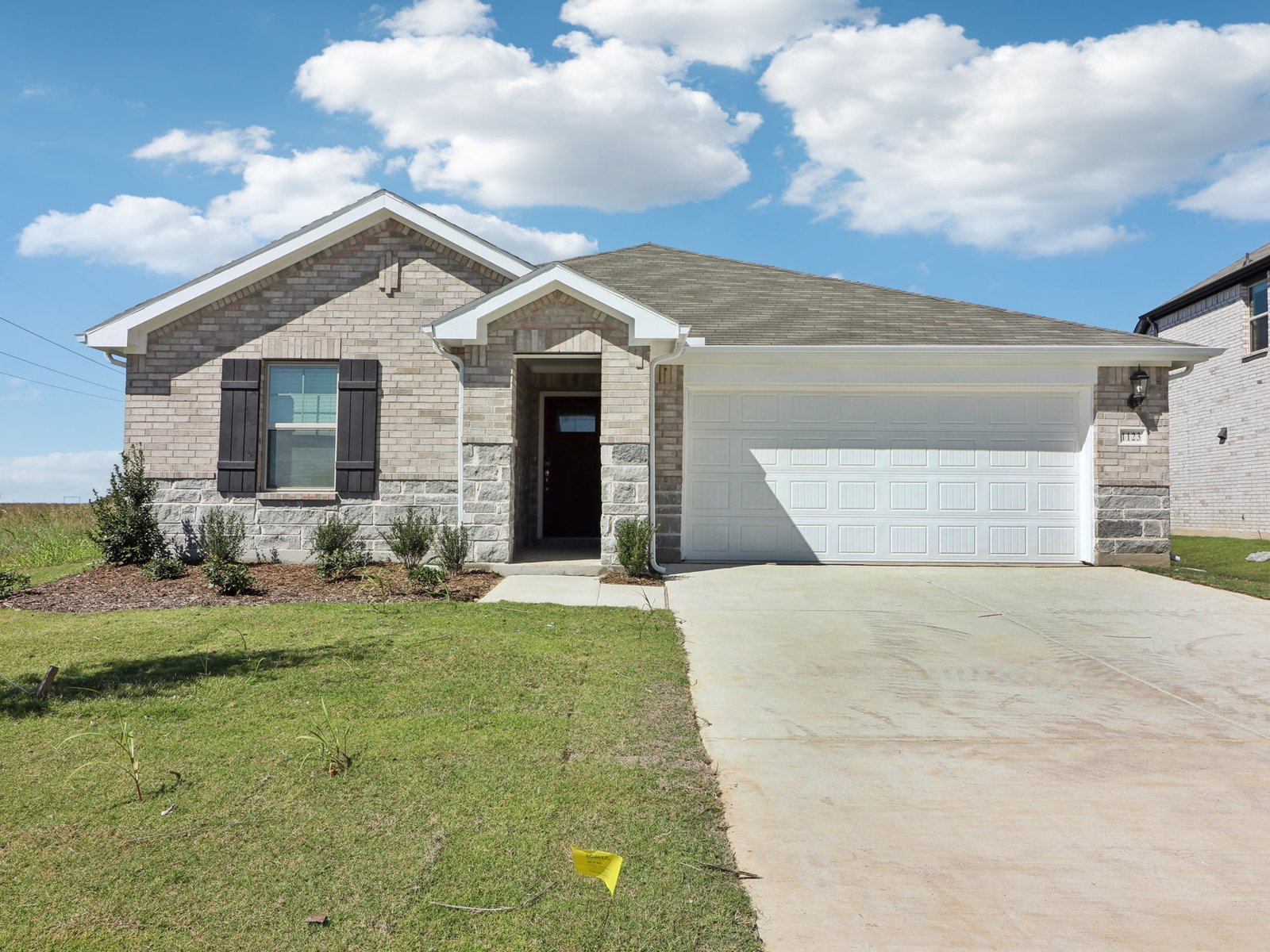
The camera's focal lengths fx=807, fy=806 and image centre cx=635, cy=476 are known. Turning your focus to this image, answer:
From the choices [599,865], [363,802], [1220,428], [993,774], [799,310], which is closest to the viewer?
[599,865]

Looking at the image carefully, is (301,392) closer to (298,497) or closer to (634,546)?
(298,497)

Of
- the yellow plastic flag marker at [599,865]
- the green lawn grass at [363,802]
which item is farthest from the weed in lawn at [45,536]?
the yellow plastic flag marker at [599,865]

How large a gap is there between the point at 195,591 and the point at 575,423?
665cm

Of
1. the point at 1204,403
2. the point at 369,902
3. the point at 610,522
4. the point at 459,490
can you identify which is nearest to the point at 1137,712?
the point at 369,902

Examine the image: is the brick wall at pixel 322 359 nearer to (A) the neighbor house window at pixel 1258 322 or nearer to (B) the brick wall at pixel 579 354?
(B) the brick wall at pixel 579 354

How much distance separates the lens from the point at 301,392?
1093cm

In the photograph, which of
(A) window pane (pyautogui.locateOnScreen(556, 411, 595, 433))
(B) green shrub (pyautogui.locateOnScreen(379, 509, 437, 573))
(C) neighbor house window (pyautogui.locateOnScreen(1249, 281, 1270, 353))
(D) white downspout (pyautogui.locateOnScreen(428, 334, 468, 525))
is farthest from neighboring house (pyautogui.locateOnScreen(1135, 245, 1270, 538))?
(B) green shrub (pyautogui.locateOnScreen(379, 509, 437, 573))

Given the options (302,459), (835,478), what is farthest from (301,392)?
(835,478)

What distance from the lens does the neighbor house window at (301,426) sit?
10.8 meters

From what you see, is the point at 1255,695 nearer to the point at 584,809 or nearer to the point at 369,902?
the point at 584,809

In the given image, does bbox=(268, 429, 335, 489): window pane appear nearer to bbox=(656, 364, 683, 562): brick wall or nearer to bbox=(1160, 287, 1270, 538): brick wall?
bbox=(656, 364, 683, 562): brick wall

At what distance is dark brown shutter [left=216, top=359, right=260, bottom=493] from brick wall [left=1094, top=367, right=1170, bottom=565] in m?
11.4

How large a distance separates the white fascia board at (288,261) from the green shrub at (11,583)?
3.35 m

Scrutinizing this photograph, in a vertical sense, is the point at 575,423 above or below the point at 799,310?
below
